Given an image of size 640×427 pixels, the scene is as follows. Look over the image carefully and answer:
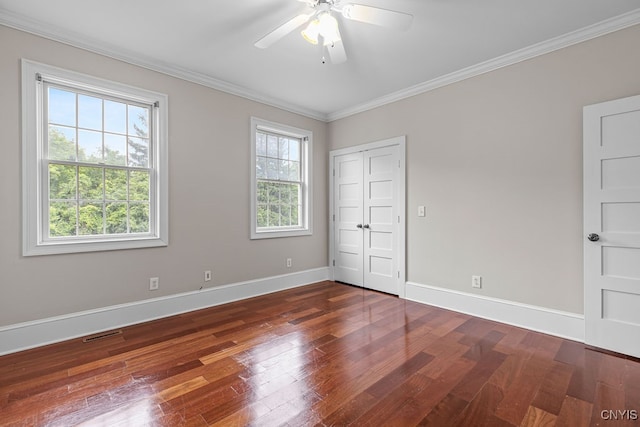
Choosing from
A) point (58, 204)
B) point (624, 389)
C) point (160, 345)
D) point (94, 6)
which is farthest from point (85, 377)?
point (624, 389)

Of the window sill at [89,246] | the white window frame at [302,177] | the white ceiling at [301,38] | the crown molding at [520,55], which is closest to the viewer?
the white ceiling at [301,38]

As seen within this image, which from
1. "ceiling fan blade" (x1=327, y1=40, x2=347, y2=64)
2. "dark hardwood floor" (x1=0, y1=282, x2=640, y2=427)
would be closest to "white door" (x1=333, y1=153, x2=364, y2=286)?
"dark hardwood floor" (x1=0, y1=282, x2=640, y2=427)

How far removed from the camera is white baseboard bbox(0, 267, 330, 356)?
250 cm

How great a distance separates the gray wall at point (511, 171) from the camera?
2676 mm

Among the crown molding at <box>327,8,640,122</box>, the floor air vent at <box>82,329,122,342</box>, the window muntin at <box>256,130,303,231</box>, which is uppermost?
the crown molding at <box>327,8,640,122</box>

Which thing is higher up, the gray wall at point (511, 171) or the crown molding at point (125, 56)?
the crown molding at point (125, 56)

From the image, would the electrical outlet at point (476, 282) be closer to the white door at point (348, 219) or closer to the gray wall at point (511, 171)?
the gray wall at point (511, 171)

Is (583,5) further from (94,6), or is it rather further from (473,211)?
(94,6)

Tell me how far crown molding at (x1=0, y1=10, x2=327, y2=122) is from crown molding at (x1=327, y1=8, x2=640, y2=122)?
1580 millimetres

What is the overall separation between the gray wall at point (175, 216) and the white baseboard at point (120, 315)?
69 millimetres

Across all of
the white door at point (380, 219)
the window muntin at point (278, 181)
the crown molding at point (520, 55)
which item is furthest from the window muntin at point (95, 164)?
the crown molding at point (520, 55)

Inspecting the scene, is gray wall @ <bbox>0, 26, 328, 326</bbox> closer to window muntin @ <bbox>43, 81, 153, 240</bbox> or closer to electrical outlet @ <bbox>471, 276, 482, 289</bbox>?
window muntin @ <bbox>43, 81, 153, 240</bbox>

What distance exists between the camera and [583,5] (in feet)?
7.50

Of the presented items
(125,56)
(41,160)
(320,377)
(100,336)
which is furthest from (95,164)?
(320,377)
